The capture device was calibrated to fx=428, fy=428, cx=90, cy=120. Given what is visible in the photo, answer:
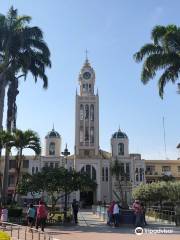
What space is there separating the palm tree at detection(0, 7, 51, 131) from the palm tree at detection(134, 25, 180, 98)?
9346 mm

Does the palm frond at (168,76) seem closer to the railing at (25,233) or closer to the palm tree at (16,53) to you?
the palm tree at (16,53)

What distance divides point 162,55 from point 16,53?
1245 cm

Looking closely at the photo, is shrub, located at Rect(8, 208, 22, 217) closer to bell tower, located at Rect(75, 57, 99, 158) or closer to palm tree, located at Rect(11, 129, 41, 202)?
palm tree, located at Rect(11, 129, 41, 202)

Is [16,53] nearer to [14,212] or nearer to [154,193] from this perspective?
[14,212]

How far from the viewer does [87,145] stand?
75062 millimetres

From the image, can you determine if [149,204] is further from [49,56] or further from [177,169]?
[177,169]

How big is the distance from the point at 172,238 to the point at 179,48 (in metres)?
16.1

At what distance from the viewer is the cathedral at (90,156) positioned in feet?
241

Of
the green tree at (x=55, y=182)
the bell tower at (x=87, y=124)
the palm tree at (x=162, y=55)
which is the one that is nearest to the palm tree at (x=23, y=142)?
the green tree at (x=55, y=182)

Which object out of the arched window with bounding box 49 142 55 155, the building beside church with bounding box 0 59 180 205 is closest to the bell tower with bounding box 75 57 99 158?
the building beside church with bounding box 0 59 180 205

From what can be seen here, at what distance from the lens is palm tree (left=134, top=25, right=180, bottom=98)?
99.1ft

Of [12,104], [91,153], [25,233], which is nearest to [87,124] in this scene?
[91,153]

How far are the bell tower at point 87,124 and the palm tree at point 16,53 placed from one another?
38520mm

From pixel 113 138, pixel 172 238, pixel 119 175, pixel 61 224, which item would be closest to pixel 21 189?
pixel 61 224
